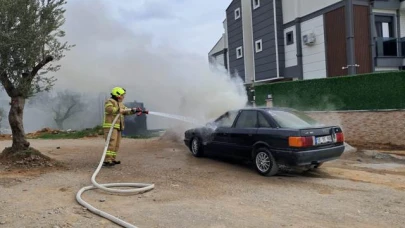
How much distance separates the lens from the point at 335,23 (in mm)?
17594

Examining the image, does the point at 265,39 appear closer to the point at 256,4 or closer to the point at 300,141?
the point at 256,4

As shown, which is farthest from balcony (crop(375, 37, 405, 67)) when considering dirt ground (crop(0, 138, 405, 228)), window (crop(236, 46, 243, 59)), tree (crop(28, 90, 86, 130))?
tree (crop(28, 90, 86, 130))

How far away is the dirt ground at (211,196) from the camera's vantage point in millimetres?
4688

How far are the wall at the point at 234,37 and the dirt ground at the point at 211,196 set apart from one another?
628 inches

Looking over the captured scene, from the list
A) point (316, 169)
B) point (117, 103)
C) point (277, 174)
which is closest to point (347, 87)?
point (316, 169)

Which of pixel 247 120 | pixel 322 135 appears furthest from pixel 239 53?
pixel 322 135

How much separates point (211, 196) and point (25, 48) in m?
4.86

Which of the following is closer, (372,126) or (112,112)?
(112,112)

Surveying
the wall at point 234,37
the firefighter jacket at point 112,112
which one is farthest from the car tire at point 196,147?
the wall at point 234,37

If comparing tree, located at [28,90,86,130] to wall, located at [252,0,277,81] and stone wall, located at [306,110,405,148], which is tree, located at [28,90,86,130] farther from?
stone wall, located at [306,110,405,148]

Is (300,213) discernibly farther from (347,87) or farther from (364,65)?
(364,65)

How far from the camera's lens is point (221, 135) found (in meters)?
8.68

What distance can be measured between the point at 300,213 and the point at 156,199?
214 centimetres

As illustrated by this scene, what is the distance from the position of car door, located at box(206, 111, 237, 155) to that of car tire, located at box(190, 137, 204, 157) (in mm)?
390
